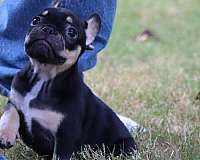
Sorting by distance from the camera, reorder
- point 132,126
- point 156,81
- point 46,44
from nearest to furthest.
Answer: point 46,44 < point 132,126 < point 156,81

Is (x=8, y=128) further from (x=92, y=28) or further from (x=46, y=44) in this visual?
(x=92, y=28)

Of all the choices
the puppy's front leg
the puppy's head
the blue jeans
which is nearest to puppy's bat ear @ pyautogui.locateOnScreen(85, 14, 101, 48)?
the puppy's head

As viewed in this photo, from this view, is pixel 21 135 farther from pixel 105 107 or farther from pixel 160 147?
pixel 160 147

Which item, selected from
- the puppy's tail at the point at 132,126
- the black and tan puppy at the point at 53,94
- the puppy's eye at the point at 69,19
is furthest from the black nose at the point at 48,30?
the puppy's tail at the point at 132,126

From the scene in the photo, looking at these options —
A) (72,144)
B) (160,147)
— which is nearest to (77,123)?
(72,144)

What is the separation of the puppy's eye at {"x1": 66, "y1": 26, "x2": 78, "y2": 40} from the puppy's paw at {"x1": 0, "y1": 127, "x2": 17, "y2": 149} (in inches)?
22.8

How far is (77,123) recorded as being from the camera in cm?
336

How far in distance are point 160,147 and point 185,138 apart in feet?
0.70

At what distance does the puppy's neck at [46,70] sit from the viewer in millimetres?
3376

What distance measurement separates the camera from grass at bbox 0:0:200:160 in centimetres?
396

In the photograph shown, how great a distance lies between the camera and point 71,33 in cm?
329

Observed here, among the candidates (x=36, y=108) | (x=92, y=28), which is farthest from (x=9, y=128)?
(x=92, y=28)

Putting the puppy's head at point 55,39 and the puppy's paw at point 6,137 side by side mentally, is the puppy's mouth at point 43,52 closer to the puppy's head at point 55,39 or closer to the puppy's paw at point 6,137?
the puppy's head at point 55,39

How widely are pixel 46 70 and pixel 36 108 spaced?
0.21m
